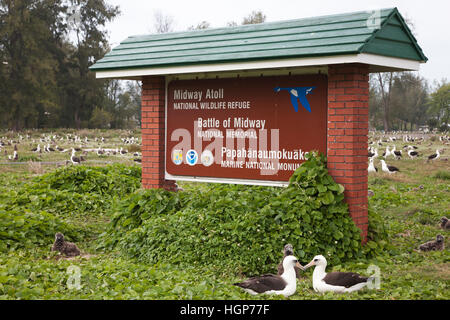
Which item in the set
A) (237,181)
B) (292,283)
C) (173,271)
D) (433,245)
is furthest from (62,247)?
(433,245)

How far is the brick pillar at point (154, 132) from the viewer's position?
1180cm

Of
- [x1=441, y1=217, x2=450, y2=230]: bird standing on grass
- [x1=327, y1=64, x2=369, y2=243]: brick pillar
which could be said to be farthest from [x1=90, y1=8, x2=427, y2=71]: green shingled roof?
[x1=441, y1=217, x2=450, y2=230]: bird standing on grass

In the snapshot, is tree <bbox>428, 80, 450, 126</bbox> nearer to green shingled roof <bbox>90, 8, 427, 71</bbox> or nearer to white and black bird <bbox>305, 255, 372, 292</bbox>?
green shingled roof <bbox>90, 8, 427, 71</bbox>

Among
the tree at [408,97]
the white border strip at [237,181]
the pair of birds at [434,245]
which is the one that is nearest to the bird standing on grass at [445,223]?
the pair of birds at [434,245]

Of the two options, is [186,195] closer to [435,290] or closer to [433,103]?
[435,290]

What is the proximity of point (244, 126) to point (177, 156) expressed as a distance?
1841mm

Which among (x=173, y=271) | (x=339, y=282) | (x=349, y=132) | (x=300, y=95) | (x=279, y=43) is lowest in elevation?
(x=173, y=271)

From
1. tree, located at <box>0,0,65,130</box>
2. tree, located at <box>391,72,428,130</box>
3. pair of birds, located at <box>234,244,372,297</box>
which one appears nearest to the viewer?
pair of birds, located at <box>234,244,372,297</box>

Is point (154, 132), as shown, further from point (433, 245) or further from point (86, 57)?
point (86, 57)

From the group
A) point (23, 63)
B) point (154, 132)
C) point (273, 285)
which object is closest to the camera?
point (273, 285)

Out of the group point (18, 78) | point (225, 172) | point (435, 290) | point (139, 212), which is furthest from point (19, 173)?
point (18, 78)

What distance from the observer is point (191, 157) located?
37.7 feet

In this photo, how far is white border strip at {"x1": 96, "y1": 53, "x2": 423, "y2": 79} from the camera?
8.91m

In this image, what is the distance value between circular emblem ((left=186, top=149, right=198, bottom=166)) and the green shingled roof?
6.37 ft
